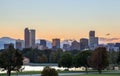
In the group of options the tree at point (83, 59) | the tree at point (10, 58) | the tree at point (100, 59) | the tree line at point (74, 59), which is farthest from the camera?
the tree at point (83, 59)

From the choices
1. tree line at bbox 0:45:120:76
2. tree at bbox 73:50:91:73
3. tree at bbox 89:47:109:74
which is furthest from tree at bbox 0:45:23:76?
tree at bbox 73:50:91:73

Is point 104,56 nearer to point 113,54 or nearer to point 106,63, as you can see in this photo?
point 106,63

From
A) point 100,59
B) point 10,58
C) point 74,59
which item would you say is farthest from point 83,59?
point 10,58

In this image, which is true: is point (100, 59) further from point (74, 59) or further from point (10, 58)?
point (10, 58)

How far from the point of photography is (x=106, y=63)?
9069cm

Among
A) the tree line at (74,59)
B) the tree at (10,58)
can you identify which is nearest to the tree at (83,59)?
the tree line at (74,59)

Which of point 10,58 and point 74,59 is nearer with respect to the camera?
point 10,58

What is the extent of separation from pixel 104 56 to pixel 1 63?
122 feet

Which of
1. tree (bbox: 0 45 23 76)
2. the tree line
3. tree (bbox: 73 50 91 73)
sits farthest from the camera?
tree (bbox: 73 50 91 73)

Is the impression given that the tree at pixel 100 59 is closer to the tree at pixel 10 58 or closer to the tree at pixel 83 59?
the tree at pixel 83 59

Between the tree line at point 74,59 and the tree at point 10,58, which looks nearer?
the tree at point 10,58

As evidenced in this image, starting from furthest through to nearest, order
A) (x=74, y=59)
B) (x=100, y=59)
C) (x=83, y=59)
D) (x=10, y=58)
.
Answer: (x=74, y=59), (x=83, y=59), (x=100, y=59), (x=10, y=58)

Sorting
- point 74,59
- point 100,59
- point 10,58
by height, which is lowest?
point 10,58

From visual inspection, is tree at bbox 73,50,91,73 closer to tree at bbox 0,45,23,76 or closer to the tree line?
the tree line
